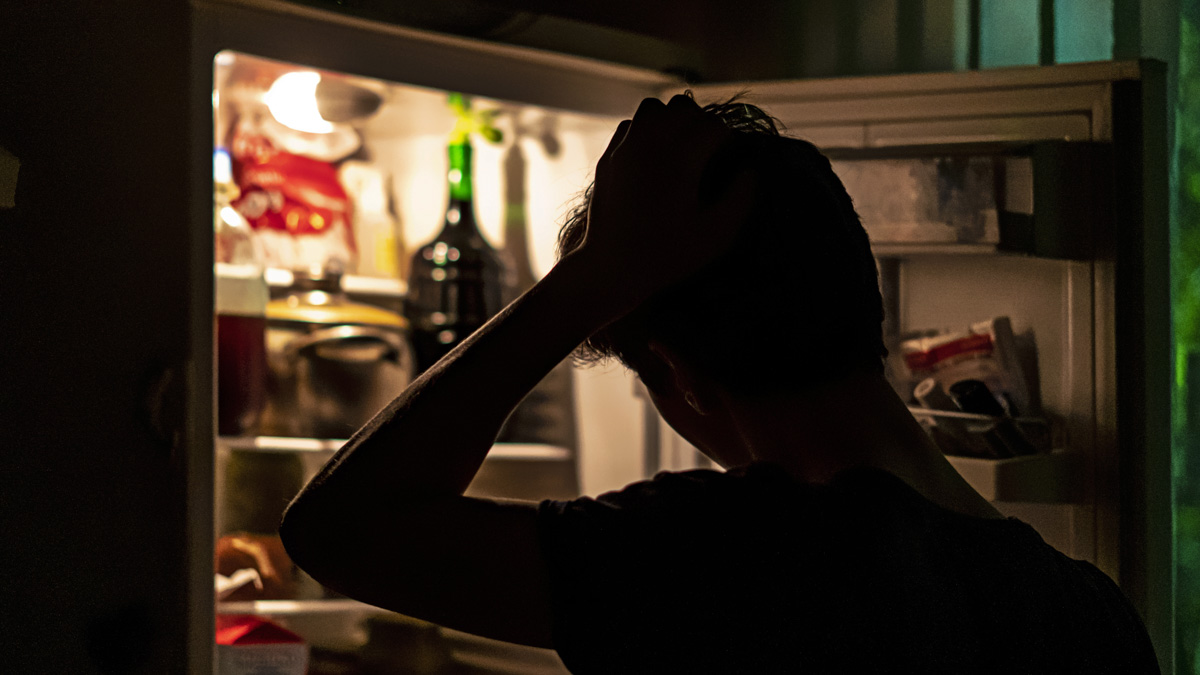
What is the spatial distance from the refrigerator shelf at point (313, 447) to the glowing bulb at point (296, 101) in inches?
17.6

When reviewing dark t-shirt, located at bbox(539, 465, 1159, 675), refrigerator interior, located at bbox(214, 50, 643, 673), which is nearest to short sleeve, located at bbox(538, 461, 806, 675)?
dark t-shirt, located at bbox(539, 465, 1159, 675)

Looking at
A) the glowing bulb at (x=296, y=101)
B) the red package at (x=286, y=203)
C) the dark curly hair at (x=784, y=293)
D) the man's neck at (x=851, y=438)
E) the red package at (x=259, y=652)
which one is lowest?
the red package at (x=259, y=652)

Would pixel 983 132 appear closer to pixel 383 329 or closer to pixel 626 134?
pixel 626 134

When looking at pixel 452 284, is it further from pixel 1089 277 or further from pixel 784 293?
pixel 784 293

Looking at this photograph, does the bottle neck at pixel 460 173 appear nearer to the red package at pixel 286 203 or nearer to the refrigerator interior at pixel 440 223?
the refrigerator interior at pixel 440 223

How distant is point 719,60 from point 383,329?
25.3 inches

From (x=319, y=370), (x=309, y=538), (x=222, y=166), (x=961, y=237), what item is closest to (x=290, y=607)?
(x=319, y=370)

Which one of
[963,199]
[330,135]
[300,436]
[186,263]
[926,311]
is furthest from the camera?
[330,135]

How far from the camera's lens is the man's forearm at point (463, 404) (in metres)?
0.55

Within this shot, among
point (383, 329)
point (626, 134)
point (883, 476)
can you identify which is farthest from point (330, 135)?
point (883, 476)

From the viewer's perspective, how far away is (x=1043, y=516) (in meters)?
1.04

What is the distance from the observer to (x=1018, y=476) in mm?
962

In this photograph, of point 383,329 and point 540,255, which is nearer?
point 383,329

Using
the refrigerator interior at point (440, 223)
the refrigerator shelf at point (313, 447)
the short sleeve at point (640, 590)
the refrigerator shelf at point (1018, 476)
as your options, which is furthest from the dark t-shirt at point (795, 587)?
the refrigerator interior at point (440, 223)
